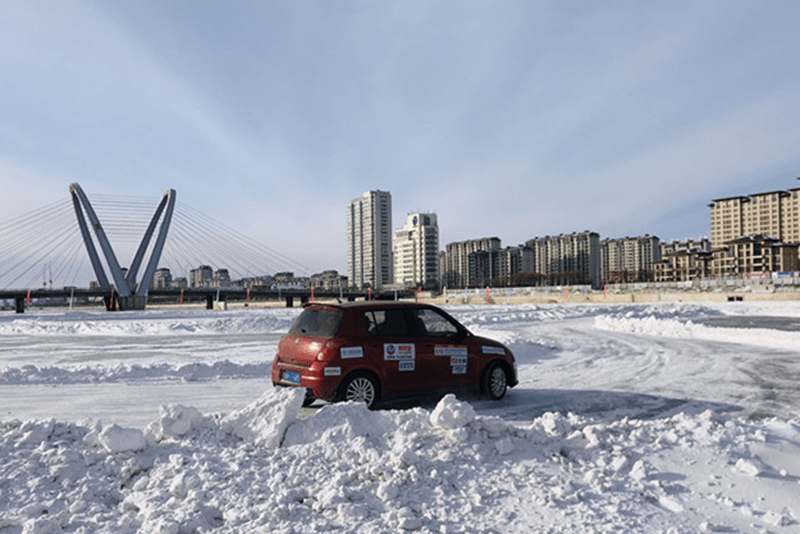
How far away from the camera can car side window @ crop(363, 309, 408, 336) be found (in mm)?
8156

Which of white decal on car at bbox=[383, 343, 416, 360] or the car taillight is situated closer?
the car taillight

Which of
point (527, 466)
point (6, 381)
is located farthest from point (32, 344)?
point (527, 466)

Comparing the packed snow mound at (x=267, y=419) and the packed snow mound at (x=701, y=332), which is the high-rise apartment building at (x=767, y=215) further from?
the packed snow mound at (x=267, y=419)

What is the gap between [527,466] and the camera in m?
5.29

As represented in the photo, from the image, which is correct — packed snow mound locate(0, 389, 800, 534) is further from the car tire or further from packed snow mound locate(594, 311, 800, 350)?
packed snow mound locate(594, 311, 800, 350)

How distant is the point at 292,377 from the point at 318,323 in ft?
2.88

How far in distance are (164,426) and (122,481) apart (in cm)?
85

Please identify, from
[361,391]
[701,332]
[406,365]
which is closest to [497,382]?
Answer: [406,365]

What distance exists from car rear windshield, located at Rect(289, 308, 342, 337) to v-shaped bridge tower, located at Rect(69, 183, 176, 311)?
47584 millimetres

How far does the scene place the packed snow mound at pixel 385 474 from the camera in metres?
4.35

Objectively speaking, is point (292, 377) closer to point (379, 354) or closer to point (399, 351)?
point (379, 354)

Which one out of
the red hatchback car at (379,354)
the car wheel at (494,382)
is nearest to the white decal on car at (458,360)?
the red hatchback car at (379,354)

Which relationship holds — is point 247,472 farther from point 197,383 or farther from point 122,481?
point 197,383

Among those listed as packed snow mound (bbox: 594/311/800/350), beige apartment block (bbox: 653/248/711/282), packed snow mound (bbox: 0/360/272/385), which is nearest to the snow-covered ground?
packed snow mound (bbox: 0/360/272/385)
